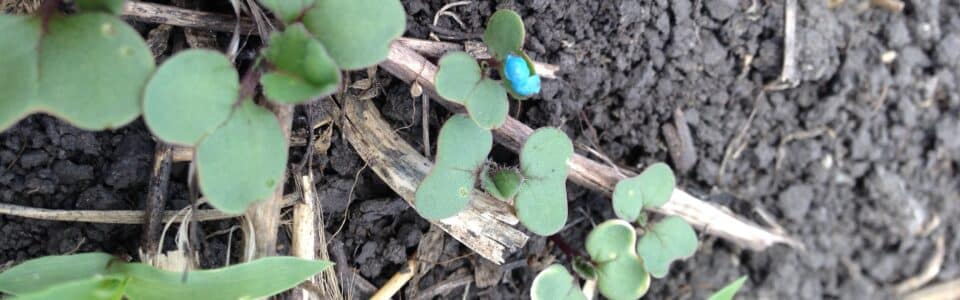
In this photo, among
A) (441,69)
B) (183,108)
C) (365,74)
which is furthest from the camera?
(365,74)

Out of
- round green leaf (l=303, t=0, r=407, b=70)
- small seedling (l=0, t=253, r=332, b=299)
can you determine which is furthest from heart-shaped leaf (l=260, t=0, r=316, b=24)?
small seedling (l=0, t=253, r=332, b=299)

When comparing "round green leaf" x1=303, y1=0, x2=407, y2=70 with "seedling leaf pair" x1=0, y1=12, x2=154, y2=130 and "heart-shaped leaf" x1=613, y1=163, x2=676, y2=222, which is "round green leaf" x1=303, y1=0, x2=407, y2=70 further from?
"heart-shaped leaf" x1=613, y1=163, x2=676, y2=222

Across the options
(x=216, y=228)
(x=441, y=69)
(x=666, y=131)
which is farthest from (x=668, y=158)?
(x=216, y=228)

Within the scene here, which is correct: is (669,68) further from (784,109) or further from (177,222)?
(177,222)

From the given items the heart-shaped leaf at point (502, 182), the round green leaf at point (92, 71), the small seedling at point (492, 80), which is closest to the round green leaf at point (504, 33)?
the small seedling at point (492, 80)

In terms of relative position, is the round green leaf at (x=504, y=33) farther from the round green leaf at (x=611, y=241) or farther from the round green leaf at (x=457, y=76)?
the round green leaf at (x=611, y=241)
